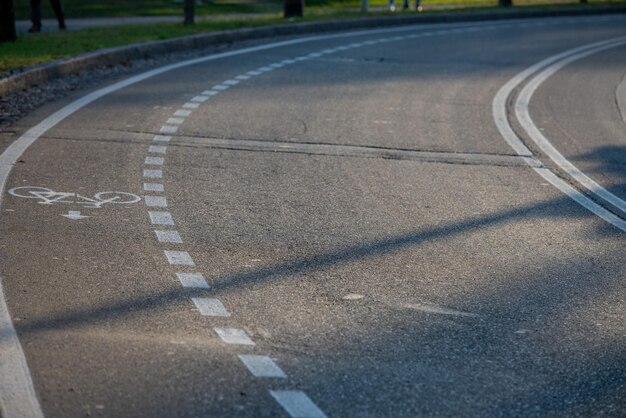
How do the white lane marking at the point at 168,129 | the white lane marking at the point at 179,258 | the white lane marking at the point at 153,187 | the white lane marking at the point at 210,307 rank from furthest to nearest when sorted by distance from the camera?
the white lane marking at the point at 168,129, the white lane marking at the point at 153,187, the white lane marking at the point at 179,258, the white lane marking at the point at 210,307

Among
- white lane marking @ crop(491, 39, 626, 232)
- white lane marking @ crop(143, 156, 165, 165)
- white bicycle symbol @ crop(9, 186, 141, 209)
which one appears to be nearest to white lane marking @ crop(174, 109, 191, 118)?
white lane marking @ crop(143, 156, 165, 165)

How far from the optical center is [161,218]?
875cm

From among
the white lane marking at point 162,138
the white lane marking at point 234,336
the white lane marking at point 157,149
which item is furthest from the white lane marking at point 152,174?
the white lane marking at point 234,336

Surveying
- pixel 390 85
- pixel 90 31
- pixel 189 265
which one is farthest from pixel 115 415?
pixel 90 31

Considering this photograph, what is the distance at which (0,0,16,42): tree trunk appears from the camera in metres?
21.0

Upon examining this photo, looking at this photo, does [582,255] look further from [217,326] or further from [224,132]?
[224,132]

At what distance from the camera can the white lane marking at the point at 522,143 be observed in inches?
380

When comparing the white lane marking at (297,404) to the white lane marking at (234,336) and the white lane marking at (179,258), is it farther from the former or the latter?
the white lane marking at (179,258)

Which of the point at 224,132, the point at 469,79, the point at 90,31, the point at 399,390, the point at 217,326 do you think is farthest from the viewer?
the point at 90,31

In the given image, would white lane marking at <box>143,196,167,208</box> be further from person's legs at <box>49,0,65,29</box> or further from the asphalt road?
person's legs at <box>49,0,65,29</box>

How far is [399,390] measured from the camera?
5512 millimetres

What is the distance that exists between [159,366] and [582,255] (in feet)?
11.7

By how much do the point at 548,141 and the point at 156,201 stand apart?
17.3 ft

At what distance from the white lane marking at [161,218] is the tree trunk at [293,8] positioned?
2183 cm
